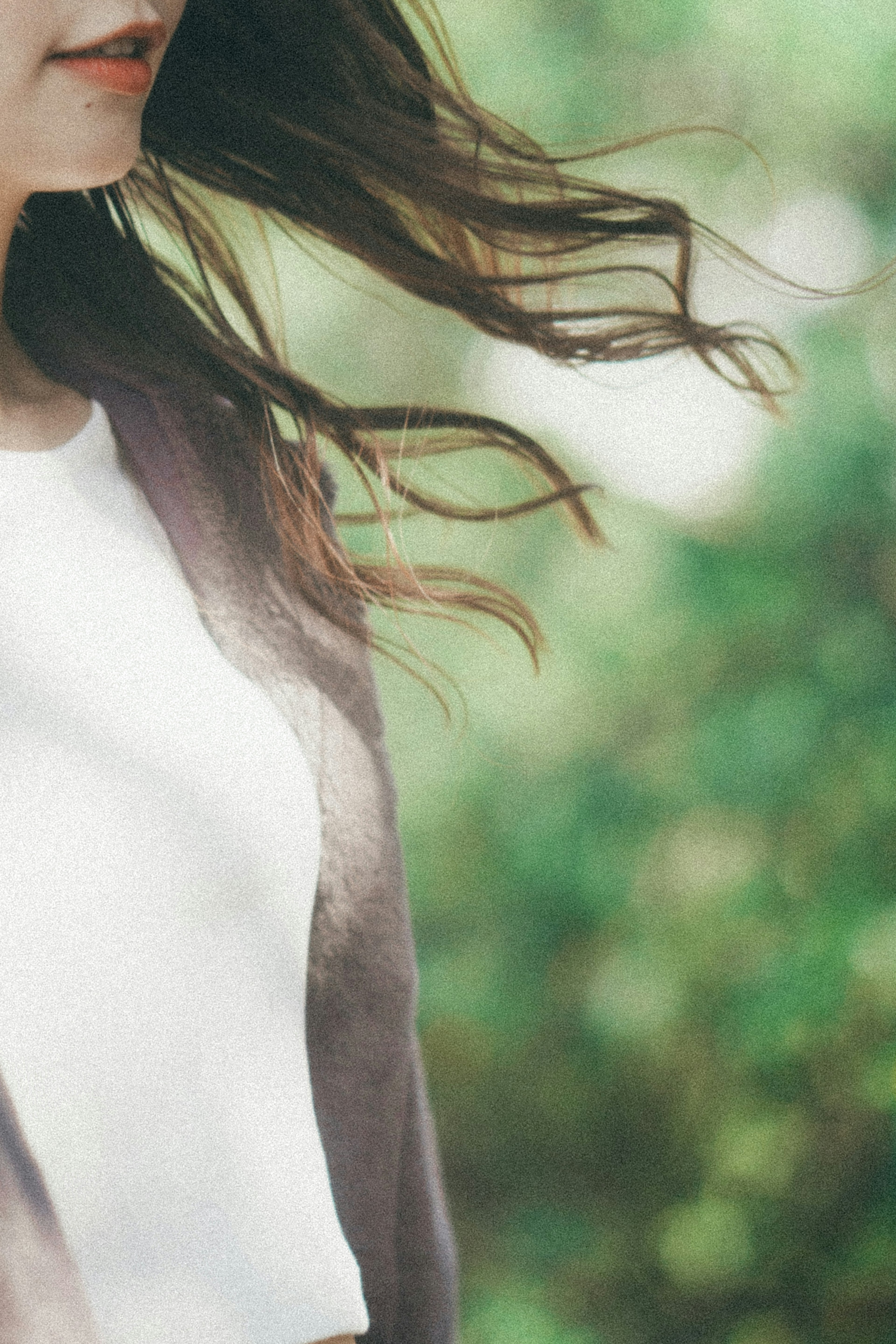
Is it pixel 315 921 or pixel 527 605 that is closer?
pixel 315 921

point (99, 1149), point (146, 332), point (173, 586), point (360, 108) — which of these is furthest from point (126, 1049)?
point (360, 108)

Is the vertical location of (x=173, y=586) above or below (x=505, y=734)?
above

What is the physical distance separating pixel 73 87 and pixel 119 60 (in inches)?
1.0

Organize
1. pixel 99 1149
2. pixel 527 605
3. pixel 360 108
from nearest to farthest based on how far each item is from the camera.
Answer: pixel 99 1149 → pixel 360 108 → pixel 527 605

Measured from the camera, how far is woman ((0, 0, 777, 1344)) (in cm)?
53

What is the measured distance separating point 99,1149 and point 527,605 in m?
0.51

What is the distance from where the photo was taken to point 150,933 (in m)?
0.55

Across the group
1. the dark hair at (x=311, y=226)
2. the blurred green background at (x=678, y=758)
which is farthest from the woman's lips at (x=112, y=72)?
the blurred green background at (x=678, y=758)

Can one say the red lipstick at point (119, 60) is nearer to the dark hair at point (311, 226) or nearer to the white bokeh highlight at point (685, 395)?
the dark hair at point (311, 226)

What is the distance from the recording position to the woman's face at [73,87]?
485 millimetres

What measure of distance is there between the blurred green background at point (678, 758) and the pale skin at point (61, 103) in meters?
0.41

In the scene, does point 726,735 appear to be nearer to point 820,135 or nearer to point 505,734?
point 505,734

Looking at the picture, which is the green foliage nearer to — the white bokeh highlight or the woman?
the white bokeh highlight

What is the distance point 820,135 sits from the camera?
95cm
